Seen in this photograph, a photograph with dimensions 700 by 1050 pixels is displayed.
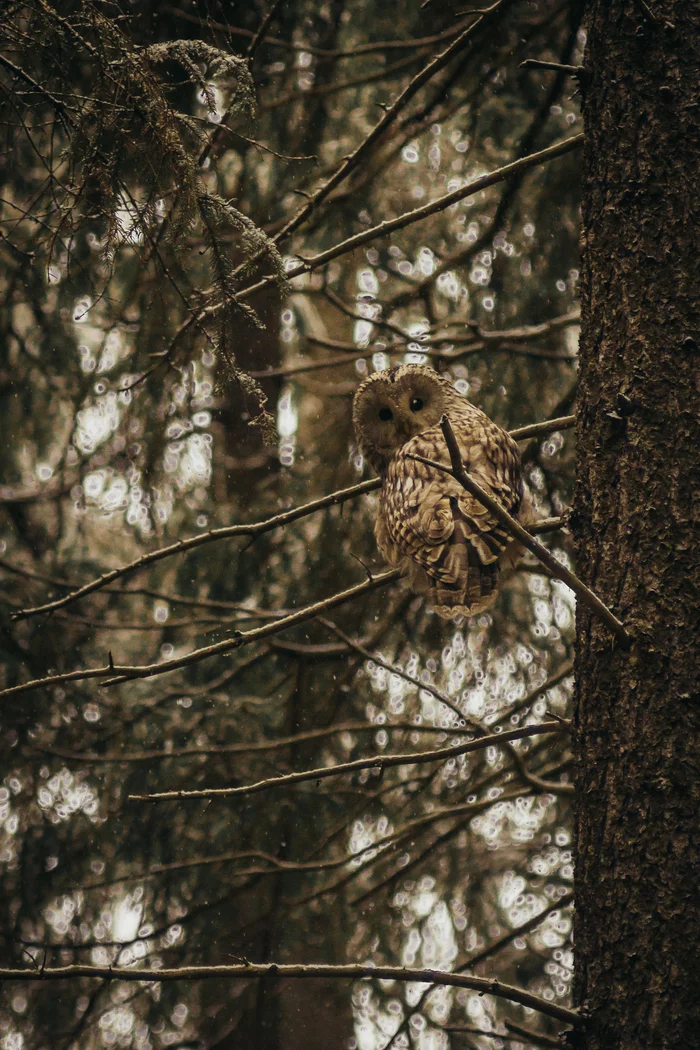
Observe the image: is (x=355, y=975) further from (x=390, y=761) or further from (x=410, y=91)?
(x=410, y=91)

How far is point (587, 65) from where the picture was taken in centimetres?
255

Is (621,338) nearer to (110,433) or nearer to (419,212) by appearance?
(419,212)

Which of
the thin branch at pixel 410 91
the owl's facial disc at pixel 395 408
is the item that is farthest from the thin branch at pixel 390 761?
the owl's facial disc at pixel 395 408

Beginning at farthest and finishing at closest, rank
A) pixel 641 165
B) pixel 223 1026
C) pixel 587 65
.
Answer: pixel 223 1026, pixel 587 65, pixel 641 165

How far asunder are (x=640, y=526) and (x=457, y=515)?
107cm

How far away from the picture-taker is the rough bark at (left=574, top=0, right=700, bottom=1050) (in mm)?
2045

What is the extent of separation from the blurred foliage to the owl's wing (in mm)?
697

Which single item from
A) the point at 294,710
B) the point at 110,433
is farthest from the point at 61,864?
the point at 110,433

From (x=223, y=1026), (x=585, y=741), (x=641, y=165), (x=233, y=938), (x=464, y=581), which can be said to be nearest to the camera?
(x=585, y=741)

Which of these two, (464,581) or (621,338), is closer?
(621,338)

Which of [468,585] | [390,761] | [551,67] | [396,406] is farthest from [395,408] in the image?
[390,761]

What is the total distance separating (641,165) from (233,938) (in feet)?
11.2

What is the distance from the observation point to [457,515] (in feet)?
10.7

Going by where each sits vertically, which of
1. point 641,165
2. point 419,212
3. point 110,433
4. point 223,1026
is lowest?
point 223,1026
